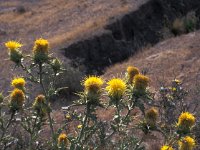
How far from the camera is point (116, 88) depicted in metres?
4.79

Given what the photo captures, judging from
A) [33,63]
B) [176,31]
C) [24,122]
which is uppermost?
[33,63]

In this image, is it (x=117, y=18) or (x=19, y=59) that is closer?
(x=19, y=59)

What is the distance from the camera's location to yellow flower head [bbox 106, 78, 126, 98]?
4.75 metres

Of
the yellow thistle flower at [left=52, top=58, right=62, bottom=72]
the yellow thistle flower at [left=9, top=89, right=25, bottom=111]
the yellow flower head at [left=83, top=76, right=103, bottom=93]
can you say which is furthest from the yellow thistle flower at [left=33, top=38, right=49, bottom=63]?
the yellow flower head at [left=83, top=76, right=103, bottom=93]

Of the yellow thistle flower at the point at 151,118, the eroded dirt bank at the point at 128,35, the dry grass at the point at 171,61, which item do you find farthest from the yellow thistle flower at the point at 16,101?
the eroded dirt bank at the point at 128,35

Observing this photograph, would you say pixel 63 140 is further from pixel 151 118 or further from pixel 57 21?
pixel 57 21

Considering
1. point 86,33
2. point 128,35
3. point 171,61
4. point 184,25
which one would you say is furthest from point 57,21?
point 171,61

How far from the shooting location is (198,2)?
26.5 metres

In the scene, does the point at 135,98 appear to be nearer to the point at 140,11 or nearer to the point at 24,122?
the point at 24,122

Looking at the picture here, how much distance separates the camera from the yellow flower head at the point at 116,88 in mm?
4754

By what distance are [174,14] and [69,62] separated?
374 inches

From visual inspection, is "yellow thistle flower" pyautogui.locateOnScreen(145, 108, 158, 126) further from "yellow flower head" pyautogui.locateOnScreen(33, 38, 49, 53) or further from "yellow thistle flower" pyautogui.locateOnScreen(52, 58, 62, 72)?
"yellow flower head" pyautogui.locateOnScreen(33, 38, 49, 53)

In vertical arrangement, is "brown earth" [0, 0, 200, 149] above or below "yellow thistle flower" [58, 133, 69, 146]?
below

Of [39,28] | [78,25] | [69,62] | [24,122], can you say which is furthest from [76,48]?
[24,122]
